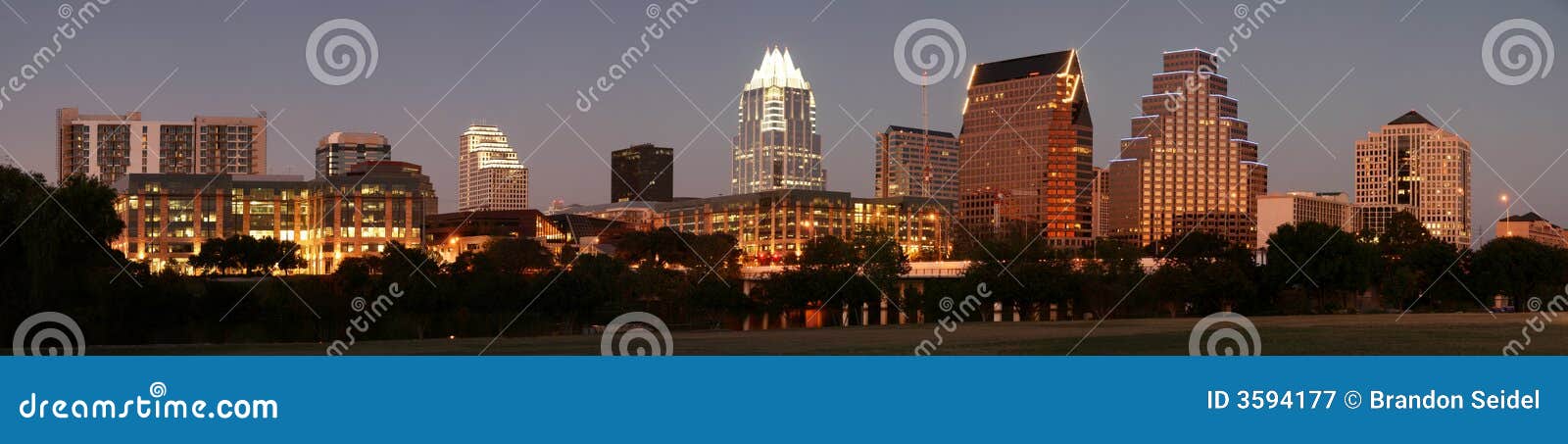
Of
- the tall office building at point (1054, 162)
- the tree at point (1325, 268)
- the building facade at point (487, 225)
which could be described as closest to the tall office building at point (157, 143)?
the building facade at point (487, 225)

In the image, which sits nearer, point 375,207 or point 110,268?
point 110,268

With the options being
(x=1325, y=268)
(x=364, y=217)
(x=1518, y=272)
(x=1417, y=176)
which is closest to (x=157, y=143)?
(x=364, y=217)

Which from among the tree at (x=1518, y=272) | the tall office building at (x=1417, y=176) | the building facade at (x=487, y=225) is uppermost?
the tall office building at (x=1417, y=176)

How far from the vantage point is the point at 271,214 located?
336 feet

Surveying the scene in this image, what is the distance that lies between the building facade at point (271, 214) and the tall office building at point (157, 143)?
1149 inches

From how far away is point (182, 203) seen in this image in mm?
99875

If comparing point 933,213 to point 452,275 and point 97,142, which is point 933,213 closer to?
point 97,142

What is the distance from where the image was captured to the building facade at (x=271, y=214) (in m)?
98.8

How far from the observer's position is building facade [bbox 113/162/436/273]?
98.8m

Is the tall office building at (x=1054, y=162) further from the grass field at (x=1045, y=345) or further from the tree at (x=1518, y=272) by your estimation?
the grass field at (x=1045, y=345)

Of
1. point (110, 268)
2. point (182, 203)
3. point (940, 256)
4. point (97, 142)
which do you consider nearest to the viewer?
point (110, 268)
